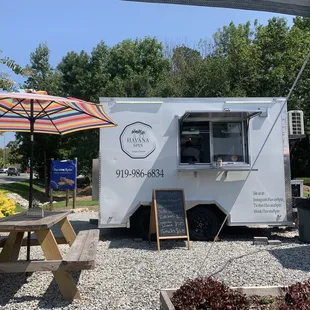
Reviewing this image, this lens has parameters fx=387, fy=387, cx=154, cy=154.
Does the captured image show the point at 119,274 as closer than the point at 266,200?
Yes

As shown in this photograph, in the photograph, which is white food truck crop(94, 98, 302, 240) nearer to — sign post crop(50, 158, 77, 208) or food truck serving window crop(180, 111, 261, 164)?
food truck serving window crop(180, 111, 261, 164)

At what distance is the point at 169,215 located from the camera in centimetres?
728

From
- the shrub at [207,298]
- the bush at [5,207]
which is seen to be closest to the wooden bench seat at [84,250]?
the shrub at [207,298]

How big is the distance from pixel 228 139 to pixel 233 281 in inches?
137

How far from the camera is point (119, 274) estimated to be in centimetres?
536

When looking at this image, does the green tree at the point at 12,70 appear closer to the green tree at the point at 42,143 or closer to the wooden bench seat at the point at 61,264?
the wooden bench seat at the point at 61,264

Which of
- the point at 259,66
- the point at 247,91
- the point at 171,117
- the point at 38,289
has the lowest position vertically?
the point at 38,289

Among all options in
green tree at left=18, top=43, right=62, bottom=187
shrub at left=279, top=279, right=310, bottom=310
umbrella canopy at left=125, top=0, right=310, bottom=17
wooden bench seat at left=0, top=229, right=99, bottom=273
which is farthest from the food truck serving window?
green tree at left=18, top=43, right=62, bottom=187

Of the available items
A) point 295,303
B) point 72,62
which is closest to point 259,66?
point 72,62

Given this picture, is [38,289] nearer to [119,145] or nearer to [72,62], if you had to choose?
[119,145]

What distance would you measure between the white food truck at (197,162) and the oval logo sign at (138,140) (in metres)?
0.02

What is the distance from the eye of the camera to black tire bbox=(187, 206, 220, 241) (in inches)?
303

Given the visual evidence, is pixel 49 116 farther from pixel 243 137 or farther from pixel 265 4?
pixel 265 4

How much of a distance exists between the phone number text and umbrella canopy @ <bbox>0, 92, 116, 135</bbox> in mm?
1655
